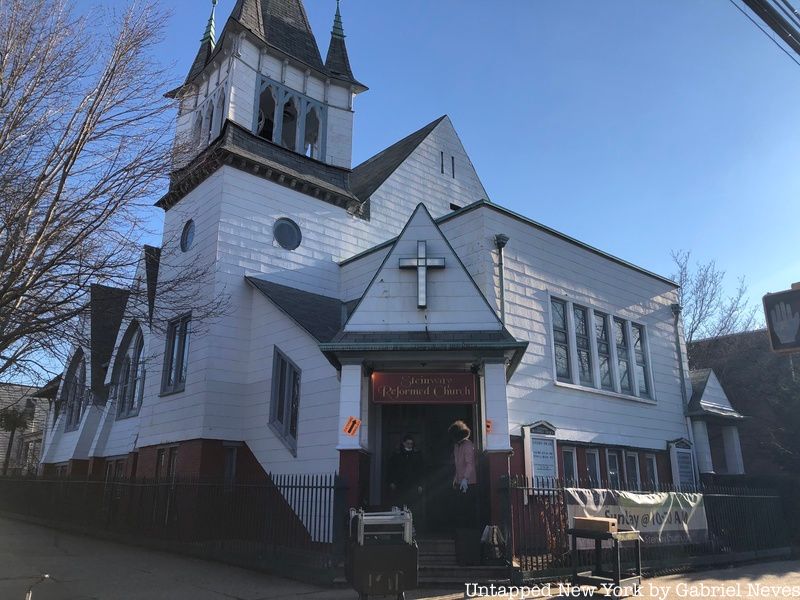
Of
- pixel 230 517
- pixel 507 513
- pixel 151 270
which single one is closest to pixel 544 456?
pixel 507 513

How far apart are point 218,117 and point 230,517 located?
47.7ft

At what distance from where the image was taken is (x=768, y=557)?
15.1 meters

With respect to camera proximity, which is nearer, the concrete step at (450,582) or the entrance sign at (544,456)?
the concrete step at (450,582)

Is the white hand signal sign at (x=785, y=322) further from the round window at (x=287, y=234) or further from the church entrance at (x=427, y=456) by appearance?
the round window at (x=287, y=234)

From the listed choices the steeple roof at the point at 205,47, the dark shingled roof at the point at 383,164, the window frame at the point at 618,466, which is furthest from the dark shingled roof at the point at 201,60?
the window frame at the point at 618,466

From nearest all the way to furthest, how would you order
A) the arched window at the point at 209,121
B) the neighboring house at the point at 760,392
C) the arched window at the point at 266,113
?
the neighboring house at the point at 760,392, the arched window at the point at 209,121, the arched window at the point at 266,113

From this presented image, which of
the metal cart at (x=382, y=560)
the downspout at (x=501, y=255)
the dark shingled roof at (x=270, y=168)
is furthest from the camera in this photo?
the dark shingled roof at (x=270, y=168)

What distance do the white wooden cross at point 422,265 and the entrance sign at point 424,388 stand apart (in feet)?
5.14

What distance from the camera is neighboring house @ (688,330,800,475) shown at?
2086cm

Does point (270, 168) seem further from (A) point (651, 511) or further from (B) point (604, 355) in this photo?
(A) point (651, 511)

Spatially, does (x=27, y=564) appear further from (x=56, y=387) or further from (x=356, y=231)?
(x=56, y=387)

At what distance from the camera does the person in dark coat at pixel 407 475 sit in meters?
12.4

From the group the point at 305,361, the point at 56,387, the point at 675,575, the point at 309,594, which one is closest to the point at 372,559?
the point at 309,594

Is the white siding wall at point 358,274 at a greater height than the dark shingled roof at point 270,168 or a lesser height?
lesser
